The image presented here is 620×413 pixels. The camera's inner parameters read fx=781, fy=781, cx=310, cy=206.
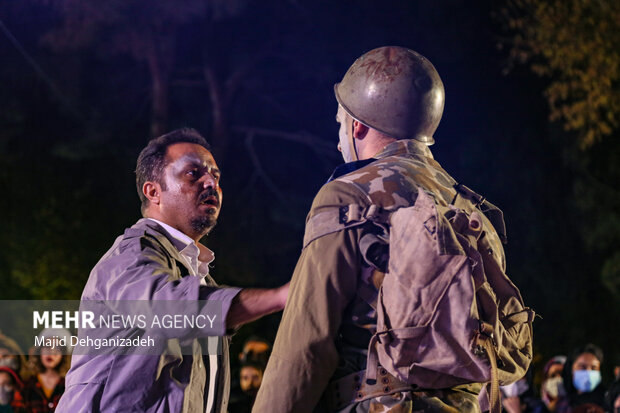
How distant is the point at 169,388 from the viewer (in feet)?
10.0

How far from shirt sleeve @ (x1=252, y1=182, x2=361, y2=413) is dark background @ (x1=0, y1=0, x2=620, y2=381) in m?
10.5

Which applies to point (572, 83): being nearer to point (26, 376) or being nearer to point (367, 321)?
point (26, 376)

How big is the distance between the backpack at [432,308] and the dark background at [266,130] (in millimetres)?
10614

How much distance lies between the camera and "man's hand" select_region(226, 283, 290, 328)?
2.66 m

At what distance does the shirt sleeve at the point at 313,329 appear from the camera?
2156 mm

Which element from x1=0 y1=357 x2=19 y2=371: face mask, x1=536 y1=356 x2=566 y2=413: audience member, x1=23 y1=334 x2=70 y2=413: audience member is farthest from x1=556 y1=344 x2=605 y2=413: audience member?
x1=0 y1=357 x2=19 y2=371: face mask

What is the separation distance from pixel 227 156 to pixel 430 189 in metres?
11.2

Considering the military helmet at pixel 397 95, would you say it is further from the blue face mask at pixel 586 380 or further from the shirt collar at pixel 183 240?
the blue face mask at pixel 586 380

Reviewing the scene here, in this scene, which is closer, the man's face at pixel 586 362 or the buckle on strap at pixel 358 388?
the buckle on strap at pixel 358 388

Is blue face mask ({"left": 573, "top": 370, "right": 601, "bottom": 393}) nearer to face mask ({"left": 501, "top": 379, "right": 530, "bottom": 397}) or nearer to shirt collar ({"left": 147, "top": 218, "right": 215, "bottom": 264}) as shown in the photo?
face mask ({"left": 501, "top": 379, "right": 530, "bottom": 397})

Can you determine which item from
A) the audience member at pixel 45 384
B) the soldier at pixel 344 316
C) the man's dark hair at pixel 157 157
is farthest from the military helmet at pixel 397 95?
the audience member at pixel 45 384

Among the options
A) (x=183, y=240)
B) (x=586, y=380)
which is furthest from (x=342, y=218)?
(x=586, y=380)

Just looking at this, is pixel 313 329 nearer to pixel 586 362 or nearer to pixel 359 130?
pixel 359 130

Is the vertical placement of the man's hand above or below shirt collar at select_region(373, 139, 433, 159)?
below
